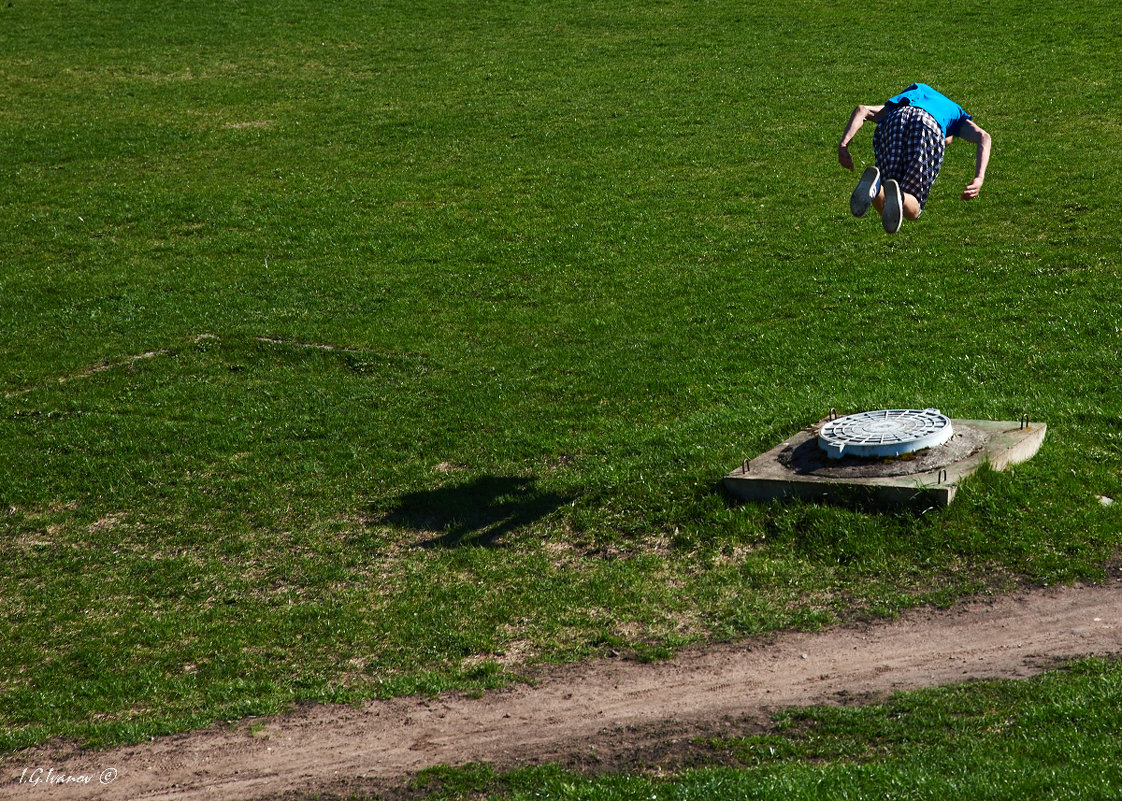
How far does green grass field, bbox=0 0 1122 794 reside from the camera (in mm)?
9781

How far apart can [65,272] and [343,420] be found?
837 cm

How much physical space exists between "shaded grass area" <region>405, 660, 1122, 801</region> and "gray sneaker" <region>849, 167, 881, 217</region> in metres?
4.45

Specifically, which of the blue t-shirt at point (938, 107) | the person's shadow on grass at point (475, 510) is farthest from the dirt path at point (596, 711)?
the blue t-shirt at point (938, 107)

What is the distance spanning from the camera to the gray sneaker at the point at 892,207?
10516mm

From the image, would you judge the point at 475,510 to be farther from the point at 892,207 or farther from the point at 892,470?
the point at 892,207

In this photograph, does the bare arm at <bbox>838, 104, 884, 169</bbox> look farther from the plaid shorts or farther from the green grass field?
the green grass field

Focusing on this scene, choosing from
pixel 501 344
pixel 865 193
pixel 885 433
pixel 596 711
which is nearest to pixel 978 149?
pixel 865 193

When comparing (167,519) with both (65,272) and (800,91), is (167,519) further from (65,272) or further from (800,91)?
(800,91)

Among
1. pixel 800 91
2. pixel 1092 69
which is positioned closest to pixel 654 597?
pixel 800 91

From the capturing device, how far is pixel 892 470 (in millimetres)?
10461

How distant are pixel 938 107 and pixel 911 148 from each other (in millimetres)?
704

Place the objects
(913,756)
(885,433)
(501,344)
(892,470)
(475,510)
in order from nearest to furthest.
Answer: (913,756) < (892,470) < (885,433) < (475,510) < (501,344)

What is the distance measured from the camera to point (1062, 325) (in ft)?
47.4

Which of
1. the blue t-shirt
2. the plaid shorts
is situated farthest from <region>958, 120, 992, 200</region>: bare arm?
the plaid shorts
